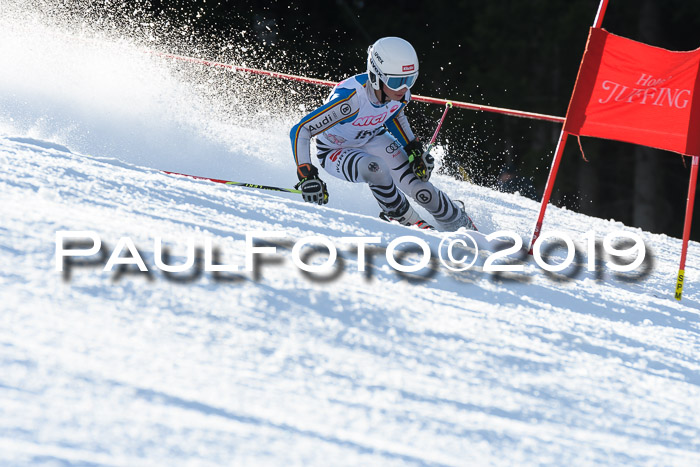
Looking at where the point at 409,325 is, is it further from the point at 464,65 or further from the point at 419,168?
the point at 464,65

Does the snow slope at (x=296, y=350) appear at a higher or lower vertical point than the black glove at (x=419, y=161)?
lower

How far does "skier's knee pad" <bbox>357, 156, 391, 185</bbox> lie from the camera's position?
446 centimetres

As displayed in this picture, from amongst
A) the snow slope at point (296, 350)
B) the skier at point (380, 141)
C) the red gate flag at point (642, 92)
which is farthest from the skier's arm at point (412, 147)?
the red gate flag at point (642, 92)

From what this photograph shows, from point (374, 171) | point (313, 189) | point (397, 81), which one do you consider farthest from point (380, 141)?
point (313, 189)

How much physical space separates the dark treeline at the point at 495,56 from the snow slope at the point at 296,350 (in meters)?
11.0

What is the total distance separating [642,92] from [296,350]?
2.40 metres

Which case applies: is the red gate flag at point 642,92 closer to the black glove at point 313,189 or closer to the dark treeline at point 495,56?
the black glove at point 313,189

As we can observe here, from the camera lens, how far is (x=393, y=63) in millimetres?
4230

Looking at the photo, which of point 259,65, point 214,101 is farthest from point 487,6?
point 214,101

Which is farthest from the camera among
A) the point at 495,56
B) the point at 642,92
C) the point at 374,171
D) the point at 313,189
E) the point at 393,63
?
the point at 495,56

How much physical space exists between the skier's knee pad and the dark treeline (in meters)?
9.67

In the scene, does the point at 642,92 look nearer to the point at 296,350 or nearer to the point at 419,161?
the point at 419,161

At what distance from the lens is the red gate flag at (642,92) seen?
375 centimetres

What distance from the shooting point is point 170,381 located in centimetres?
178
